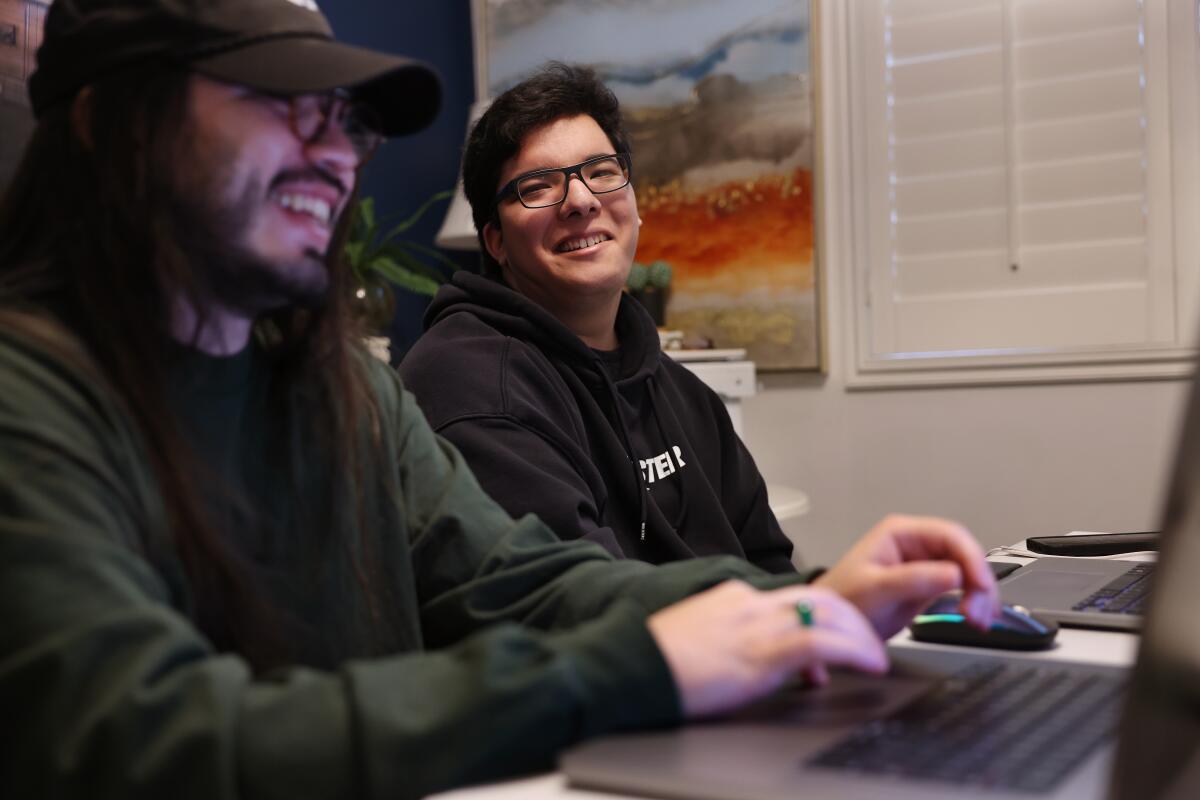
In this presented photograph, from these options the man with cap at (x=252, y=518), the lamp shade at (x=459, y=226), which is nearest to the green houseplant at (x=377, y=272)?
the lamp shade at (x=459, y=226)

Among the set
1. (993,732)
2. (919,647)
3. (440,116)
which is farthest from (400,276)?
(993,732)

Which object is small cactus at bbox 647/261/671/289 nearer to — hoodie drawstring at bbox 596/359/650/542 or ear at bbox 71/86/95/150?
hoodie drawstring at bbox 596/359/650/542

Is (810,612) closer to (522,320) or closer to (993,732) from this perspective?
(993,732)

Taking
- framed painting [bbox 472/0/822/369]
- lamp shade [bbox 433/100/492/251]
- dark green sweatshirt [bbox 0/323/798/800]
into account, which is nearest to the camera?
dark green sweatshirt [bbox 0/323/798/800]

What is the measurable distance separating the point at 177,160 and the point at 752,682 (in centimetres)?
56

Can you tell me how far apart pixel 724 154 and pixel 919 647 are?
2.80 m

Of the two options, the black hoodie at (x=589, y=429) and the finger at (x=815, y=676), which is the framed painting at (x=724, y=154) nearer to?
the black hoodie at (x=589, y=429)

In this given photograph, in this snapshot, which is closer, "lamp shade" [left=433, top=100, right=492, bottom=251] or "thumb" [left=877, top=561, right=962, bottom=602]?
"thumb" [left=877, top=561, right=962, bottom=602]

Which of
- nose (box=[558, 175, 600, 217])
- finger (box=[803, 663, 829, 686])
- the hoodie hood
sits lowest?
finger (box=[803, 663, 829, 686])

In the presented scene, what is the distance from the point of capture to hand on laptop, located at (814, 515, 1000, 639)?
3.03ft

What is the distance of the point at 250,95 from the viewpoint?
848mm

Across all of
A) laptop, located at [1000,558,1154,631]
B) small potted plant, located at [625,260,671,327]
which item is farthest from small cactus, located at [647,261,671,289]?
laptop, located at [1000,558,1154,631]

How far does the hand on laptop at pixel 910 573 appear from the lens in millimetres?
924

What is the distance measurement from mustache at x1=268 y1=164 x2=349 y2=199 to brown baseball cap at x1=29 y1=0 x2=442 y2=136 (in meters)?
0.08
